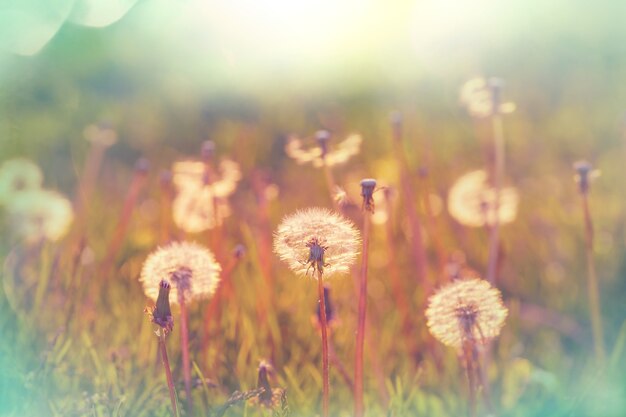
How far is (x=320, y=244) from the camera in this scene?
19.4 inches

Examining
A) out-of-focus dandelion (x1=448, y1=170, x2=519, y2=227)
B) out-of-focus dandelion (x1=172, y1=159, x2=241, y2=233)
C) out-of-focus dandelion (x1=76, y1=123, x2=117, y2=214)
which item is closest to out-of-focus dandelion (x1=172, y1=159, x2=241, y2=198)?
out-of-focus dandelion (x1=172, y1=159, x2=241, y2=233)

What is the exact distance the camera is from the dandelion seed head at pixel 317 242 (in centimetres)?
49

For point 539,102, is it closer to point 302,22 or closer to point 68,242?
point 302,22

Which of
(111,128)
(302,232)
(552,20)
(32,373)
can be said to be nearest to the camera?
(302,232)

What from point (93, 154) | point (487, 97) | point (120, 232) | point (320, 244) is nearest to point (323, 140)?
point (320, 244)

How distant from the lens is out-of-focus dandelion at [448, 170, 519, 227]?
0.84 m

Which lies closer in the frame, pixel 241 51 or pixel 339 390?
pixel 339 390

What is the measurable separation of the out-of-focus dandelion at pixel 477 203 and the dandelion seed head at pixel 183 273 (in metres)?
0.36

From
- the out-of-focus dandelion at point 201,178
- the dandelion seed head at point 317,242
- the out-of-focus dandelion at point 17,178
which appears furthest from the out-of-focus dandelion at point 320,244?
the out-of-focus dandelion at point 17,178

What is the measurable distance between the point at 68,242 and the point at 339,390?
38 cm

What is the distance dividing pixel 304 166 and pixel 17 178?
14.0 inches

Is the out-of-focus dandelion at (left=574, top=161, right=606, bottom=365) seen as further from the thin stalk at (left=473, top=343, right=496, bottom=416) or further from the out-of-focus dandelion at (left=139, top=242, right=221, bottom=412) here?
the out-of-focus dandelion at (left=139, top=242, right=221, bottom=412)

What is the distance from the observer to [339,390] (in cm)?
66

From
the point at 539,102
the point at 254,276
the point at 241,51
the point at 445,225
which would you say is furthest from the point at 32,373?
the point at 539,102
